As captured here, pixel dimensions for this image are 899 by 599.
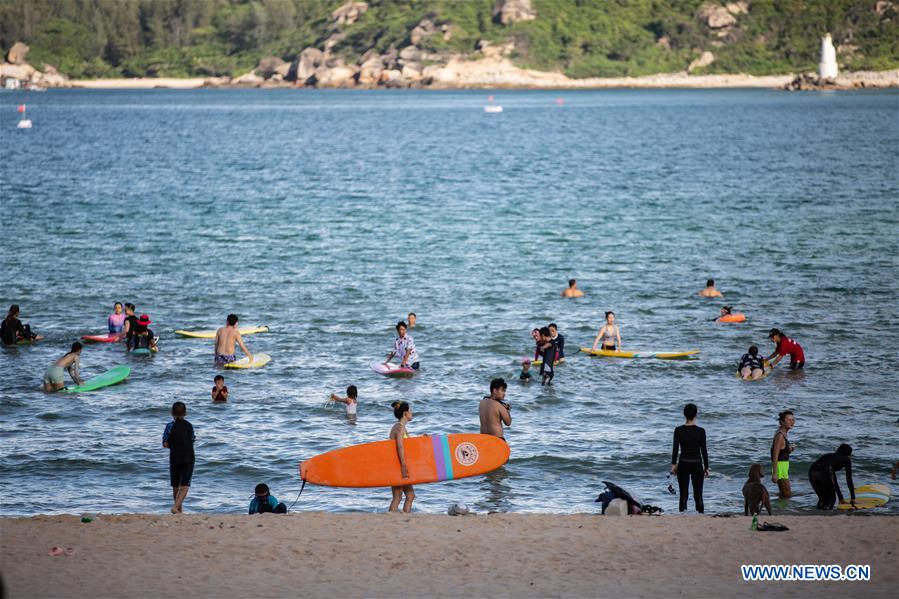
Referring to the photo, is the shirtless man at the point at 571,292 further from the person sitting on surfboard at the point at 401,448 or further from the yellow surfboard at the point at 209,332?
the person sitting on surfboard at the point at 401,448

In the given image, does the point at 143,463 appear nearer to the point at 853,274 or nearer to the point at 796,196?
the point at 853,274

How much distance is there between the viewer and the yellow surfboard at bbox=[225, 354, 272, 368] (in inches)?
1009

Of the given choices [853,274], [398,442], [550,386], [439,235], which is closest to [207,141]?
[439,235]

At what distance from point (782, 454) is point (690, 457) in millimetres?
1981

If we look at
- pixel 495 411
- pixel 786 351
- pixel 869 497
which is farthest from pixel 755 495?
pixel 786 351

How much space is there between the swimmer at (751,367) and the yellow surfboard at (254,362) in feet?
36.7

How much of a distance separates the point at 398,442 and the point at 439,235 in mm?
34670

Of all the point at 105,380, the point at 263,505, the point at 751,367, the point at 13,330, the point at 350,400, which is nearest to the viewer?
the point at 263,505

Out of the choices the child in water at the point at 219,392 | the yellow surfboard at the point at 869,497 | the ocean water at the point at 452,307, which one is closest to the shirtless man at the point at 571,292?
the ocean water at the point at 452,307

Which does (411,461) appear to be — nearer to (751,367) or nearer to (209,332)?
(751,367)

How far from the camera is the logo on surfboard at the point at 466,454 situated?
1784 cm

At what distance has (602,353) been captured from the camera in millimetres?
27156

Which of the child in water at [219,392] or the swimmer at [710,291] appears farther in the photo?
the swimmer at [710,291]

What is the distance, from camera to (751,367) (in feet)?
81.7
